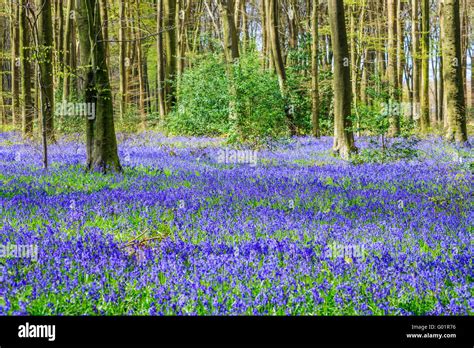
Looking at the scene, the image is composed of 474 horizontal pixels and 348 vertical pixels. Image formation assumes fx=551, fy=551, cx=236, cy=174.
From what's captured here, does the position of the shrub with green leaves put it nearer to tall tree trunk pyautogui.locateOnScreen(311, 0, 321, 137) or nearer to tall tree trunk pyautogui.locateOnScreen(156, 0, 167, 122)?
tall tree trunk pyautogui.locateOnScreen(156, 0, 167, 122)

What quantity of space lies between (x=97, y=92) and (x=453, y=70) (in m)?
12.0

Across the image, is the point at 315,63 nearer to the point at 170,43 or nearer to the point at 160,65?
the point at 160,65

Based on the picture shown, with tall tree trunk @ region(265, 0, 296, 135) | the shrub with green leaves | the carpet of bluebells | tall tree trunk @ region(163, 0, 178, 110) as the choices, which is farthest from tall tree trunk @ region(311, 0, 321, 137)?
the carpet of bluebells

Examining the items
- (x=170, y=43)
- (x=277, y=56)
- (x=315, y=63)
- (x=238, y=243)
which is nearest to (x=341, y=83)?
(x=315, y=63)

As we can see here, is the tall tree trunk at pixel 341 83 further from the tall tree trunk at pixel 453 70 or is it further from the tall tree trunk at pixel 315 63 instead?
the tall tree trunk at pixel 315 63

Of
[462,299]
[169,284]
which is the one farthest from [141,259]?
[462,299]

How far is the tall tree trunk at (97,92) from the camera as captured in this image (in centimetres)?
1119

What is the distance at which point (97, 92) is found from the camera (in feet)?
36.6

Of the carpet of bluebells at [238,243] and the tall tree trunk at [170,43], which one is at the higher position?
the tall tree trunk at [170,43]

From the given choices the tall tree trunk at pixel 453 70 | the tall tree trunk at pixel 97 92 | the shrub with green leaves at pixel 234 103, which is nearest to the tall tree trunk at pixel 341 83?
the shrub with green leaves at pixel 234 103

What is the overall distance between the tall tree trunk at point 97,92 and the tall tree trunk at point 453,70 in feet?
38.4

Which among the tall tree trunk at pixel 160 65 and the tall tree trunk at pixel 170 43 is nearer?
the tall tree trunk at pixel 160 65

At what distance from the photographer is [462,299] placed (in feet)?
13.4
